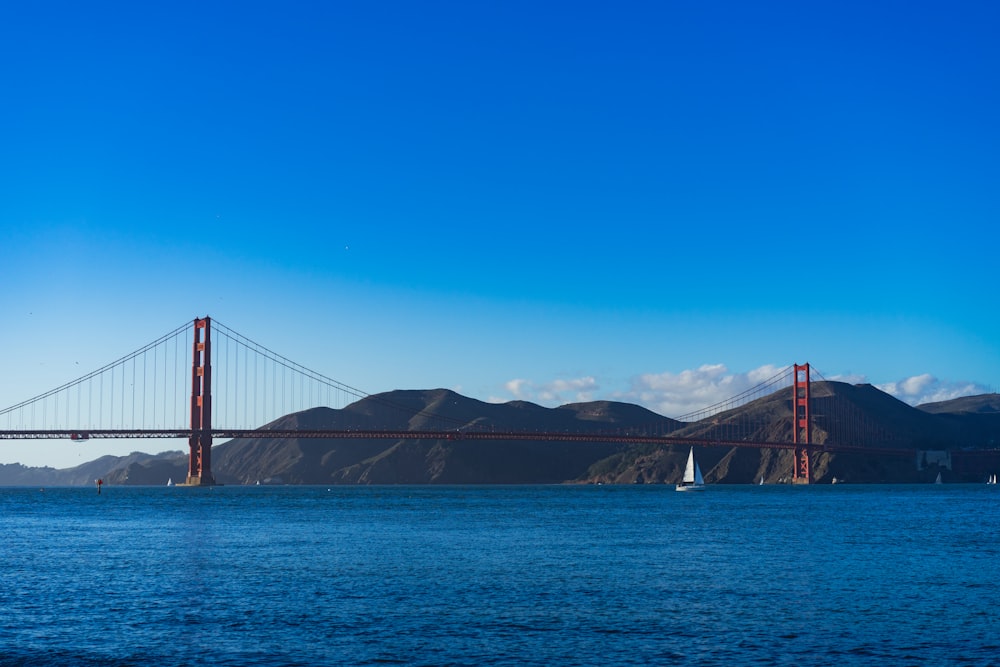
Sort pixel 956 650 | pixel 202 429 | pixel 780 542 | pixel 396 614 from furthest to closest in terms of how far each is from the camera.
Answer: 1. pixel 202 429
2. pixel 780 542
3. pixel 396 614
4. pixel 956 650

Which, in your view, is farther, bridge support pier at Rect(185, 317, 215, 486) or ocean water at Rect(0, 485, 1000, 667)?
bridge support pier at Rect(185, 317, 215, 486)

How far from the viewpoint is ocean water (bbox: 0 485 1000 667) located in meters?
23.1

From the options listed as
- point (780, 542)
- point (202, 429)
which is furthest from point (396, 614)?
point (202, 429)

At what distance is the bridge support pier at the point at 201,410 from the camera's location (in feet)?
454

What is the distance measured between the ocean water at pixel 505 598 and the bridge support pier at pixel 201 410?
8070 cm

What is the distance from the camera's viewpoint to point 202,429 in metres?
138

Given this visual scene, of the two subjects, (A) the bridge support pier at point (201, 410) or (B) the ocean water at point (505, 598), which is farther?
(A) the bridge support pier at point (201, 410)

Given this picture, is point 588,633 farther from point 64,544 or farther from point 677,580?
point 64,544

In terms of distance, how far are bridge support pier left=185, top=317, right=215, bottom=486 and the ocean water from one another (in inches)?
3177

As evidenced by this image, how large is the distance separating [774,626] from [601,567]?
554 inches

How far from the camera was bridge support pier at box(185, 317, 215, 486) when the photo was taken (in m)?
138

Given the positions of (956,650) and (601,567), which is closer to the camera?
(956,650)

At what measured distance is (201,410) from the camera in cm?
13950

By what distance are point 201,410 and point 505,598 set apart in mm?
115322
